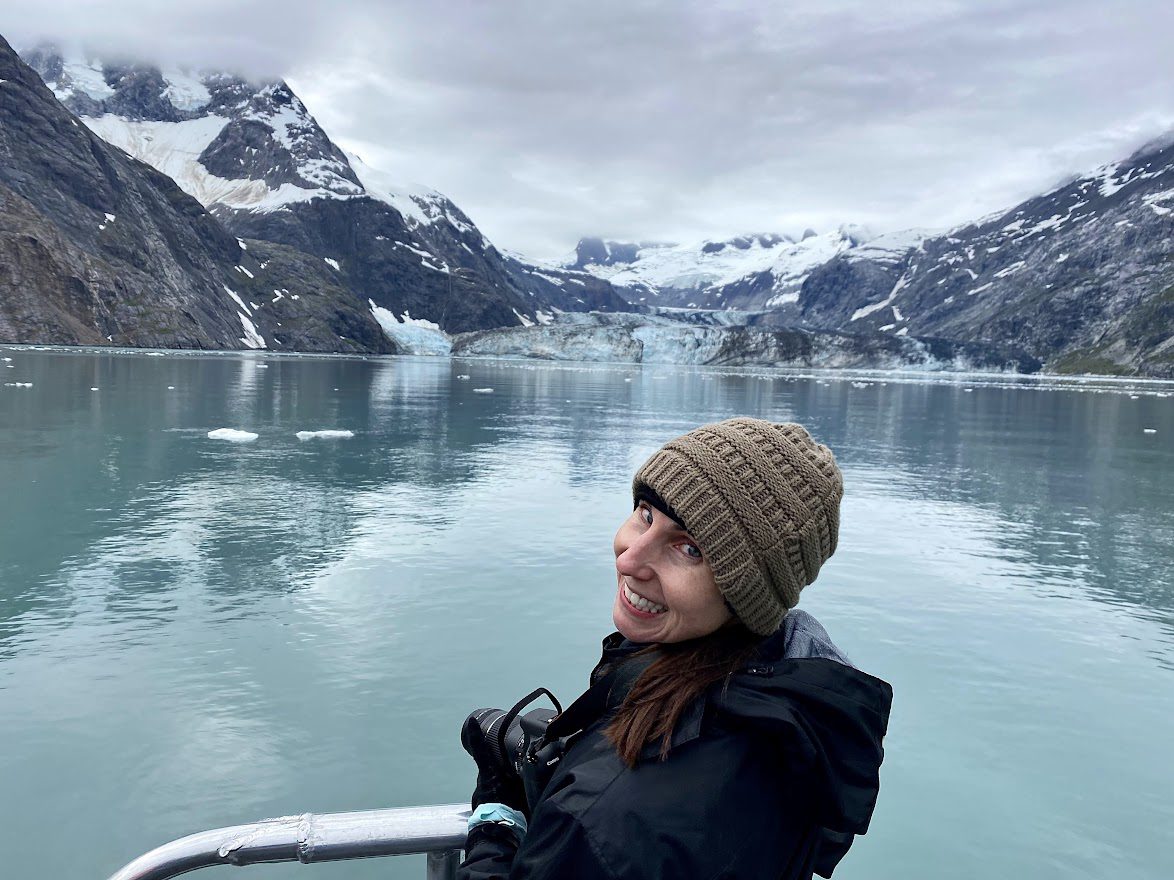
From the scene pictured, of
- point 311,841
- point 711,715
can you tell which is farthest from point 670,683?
point 311,841

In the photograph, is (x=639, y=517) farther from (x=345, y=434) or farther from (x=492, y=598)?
(x=345, y=434)

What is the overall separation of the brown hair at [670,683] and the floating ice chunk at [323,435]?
2269 centimetres

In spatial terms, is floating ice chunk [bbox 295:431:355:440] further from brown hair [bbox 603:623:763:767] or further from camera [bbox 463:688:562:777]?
brown hair [bbox 603:623:763:767]

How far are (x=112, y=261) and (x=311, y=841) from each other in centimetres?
13666

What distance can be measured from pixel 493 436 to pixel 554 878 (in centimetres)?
2526

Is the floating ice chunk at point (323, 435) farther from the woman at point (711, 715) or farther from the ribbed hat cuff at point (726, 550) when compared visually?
the ribbed hat cuff at point (726, 550)

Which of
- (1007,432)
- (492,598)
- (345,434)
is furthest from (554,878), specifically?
(1007,432)

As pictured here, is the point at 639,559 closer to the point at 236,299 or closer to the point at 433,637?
the point at 433,637

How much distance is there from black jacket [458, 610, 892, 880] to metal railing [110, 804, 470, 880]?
58 cm

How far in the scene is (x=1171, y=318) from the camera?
547 ft

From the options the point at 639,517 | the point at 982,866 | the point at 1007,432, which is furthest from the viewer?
the point at 1007,432

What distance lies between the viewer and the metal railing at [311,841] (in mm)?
2396

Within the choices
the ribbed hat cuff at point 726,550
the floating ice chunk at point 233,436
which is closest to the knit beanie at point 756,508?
the ribbed hat cuff at point 726,550

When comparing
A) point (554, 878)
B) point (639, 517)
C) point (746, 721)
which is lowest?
point (554, 878)
